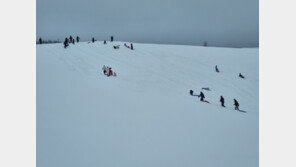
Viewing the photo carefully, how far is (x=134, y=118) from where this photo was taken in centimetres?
672

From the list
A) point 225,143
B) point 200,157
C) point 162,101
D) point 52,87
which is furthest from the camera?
point 162,101

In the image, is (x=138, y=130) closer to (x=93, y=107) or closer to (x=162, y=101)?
(x=93, y=107)

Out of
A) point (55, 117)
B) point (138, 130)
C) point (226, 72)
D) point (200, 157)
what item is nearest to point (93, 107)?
point (55, 117)

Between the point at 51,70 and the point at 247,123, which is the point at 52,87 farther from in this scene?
the point at 247,123

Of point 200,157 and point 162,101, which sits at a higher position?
point 162,101

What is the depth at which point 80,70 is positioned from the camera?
12.3 meters

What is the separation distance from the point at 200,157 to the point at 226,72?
14.4m

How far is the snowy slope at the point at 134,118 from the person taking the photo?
4.57 metres

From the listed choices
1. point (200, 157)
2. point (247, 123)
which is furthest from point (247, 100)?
point (200, 157)

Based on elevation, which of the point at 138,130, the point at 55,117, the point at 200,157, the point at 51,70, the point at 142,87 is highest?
the point at 51,70

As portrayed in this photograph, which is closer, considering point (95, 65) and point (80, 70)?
point (80, 70)

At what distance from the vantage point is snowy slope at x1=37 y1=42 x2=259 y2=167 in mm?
4566

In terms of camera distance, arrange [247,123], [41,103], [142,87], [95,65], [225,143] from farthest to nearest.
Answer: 1. [95,65]
2. [142,87]
3. [247,123]
4. [41,103]
5. [225,143]

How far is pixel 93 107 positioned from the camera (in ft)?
23.4
